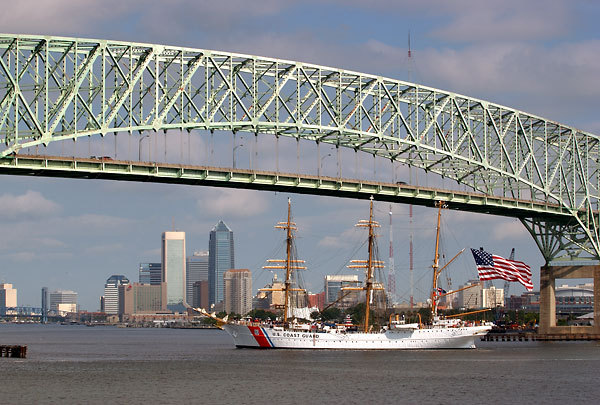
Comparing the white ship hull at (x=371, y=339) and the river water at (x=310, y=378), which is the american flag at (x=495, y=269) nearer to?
the river water at (x=310, y=378)

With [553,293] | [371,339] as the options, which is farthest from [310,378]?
[553,293]

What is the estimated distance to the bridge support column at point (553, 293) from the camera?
360 feet

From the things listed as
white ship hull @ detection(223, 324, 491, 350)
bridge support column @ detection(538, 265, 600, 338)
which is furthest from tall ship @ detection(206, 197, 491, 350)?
bridge support column @ detection(538, 265, 600, 338)

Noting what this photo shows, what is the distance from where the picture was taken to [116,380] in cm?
6462

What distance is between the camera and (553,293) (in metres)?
113

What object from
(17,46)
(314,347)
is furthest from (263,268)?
(17,46)

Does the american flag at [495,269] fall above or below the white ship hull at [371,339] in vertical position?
above

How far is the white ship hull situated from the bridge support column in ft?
50.2

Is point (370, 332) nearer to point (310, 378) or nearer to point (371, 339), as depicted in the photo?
point (371, 339)

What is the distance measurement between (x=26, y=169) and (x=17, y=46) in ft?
27.5

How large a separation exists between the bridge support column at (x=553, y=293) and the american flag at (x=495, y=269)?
2164 centimetres

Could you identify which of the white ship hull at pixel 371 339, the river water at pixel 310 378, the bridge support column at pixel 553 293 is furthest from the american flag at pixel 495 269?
the bridge support column at pixel 553 293

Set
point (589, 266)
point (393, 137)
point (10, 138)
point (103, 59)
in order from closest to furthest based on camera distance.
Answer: point (10, 138) → point (103, 59) → point (393, 137) → point (589, 266)

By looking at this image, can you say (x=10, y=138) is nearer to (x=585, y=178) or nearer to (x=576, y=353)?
(x=576, y=353)
